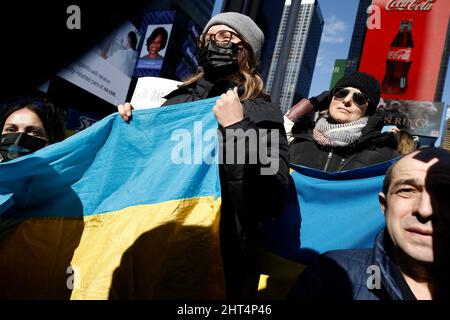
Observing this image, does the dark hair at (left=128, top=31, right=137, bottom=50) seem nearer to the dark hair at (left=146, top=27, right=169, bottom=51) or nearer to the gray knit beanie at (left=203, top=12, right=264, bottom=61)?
the dark hair at (left=146, top=27, right=169, bottom=51)

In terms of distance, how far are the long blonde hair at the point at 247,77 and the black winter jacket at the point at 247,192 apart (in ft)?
0.37

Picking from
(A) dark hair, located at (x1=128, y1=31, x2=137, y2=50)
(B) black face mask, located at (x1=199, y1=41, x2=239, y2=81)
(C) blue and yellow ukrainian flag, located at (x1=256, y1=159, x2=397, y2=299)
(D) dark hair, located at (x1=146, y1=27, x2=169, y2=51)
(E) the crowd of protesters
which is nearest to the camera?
(E) the crowd of protesters

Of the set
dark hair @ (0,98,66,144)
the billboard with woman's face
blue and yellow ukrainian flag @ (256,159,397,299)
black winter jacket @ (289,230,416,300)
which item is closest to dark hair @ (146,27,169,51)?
the billboard with woman's face

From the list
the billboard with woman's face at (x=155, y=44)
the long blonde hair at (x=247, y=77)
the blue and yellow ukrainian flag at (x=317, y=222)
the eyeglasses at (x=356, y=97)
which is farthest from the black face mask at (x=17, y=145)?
the billboard with woman's face at (x=155, y=44)

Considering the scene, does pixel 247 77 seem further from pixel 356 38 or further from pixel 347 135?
pixel 356 38

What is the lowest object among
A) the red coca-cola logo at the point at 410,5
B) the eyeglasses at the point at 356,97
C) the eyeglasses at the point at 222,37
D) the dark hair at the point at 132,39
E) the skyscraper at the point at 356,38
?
the eyeglasses at the point at 356,97

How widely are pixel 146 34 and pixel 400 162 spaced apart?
20.3 meters

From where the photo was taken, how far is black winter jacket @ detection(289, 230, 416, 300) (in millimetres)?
1437

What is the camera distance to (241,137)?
1.48 m

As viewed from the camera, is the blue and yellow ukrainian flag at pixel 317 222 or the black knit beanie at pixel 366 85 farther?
the black knit beanie at pixel 366 85

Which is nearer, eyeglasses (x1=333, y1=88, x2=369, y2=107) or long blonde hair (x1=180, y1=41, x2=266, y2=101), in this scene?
long blonde hair (x1=180, y1=41, x2=266, y2=101)

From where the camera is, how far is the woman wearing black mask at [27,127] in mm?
2199

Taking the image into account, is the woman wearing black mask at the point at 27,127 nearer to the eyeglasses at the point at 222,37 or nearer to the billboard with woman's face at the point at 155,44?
the eyeglasses at the point at 222,37

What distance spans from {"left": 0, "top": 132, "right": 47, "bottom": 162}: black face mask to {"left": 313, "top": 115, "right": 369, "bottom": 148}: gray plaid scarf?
2021 mm
